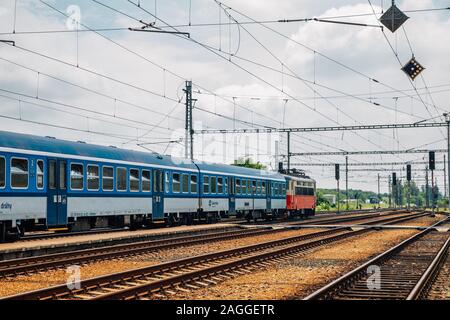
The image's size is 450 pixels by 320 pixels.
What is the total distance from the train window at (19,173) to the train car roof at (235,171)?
15.7 meters

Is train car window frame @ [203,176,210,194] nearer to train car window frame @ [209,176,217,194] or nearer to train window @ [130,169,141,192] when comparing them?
train car window frame @ [209,176,217,194]

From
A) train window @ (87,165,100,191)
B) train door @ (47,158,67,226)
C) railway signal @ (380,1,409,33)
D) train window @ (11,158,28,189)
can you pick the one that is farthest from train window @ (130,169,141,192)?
railway signal @ (380,1,409,33)

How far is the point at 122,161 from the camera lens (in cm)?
2797

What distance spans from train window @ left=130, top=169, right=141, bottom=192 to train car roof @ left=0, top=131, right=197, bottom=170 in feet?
1.56

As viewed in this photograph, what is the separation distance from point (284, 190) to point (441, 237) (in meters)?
21.1

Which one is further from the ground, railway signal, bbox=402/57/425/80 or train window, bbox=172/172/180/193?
railway signal, bbox=402/57/425/80

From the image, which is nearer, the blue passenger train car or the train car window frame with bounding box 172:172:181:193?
the blue passenger train car

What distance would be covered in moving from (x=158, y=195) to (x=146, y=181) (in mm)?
1356

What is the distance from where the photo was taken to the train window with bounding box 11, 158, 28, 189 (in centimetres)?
2080

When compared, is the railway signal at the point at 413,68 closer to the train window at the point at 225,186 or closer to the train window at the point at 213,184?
the train window at the point at 213,184

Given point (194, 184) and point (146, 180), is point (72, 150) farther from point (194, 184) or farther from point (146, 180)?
point (194, 184)

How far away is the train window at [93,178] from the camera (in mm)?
25250
